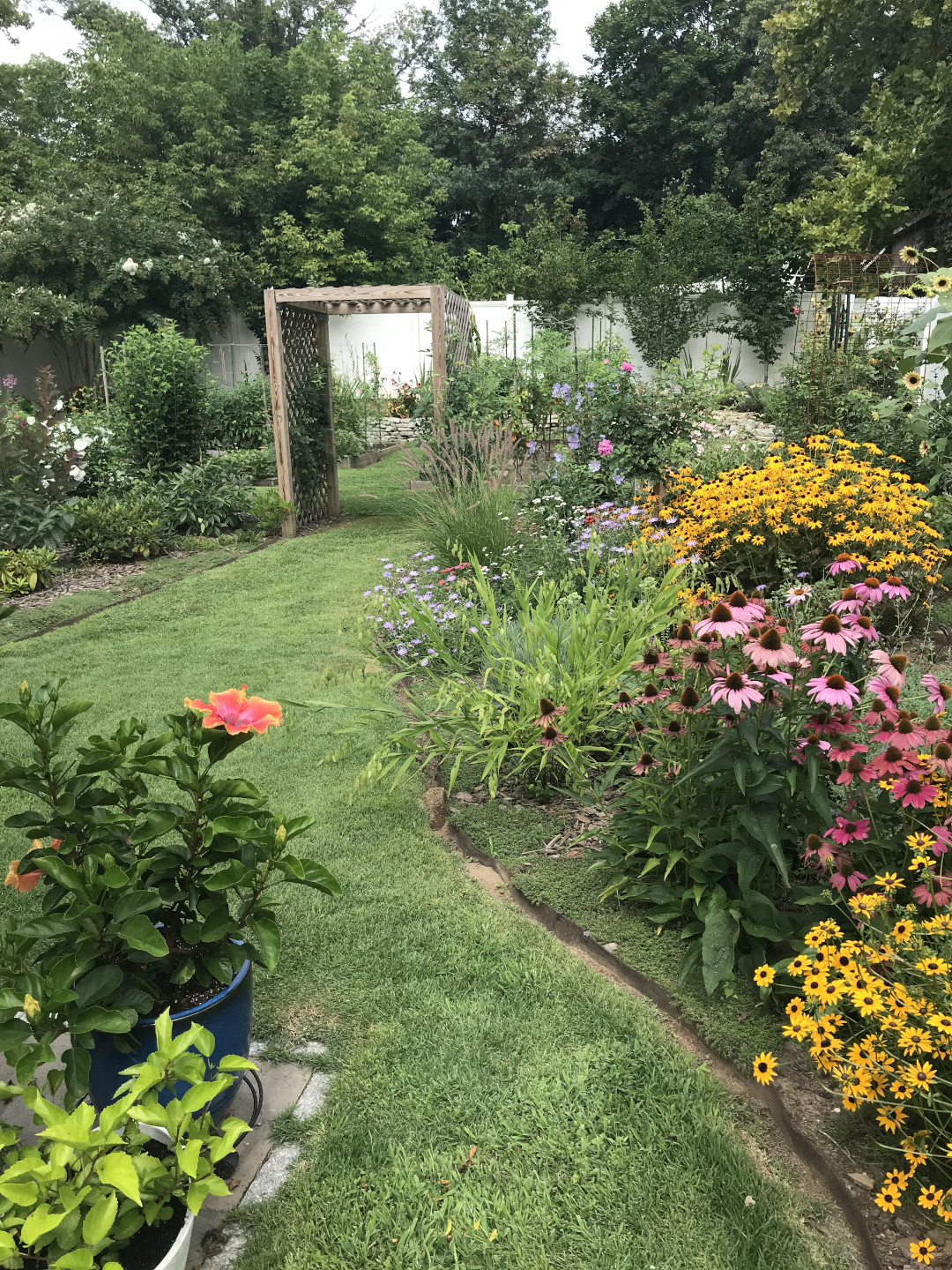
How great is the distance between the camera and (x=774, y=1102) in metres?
1.70

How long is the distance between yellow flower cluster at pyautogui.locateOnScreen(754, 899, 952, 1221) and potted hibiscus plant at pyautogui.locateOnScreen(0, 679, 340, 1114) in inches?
34.6

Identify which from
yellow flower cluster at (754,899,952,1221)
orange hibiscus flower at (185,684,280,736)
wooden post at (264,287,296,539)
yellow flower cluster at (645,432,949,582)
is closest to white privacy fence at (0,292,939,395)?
wooden post at (264,287,296,539)

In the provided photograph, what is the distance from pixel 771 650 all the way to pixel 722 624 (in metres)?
0.12

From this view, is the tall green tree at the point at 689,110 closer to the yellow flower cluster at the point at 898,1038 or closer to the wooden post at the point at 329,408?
the wooden post at the point at 329,408

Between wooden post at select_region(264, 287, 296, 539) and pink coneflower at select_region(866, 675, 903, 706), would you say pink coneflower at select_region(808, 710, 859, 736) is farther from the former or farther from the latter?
wooden post at select_region(264, 287, 296, 539)

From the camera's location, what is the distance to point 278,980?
6.91 ft

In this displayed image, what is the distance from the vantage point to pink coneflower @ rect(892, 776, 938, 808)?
5.50 ft

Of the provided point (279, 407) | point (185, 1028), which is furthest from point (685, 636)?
point (279, 407)

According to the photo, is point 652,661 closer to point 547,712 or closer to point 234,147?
point 547,712

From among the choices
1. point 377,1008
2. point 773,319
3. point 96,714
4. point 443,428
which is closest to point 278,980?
point 377,1008

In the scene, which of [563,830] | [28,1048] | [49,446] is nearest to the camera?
[28,1048]

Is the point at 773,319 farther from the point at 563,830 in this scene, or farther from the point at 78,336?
the point at 563,830

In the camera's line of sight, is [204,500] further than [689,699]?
Yes

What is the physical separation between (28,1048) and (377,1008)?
909 mm
